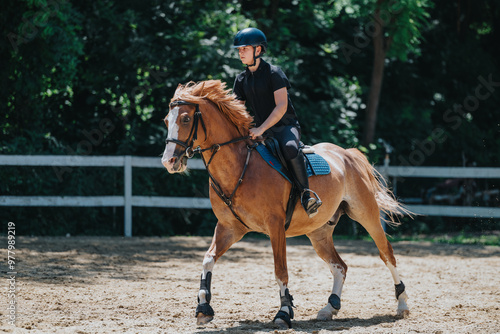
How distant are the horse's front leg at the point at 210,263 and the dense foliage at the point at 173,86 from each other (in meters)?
6.47

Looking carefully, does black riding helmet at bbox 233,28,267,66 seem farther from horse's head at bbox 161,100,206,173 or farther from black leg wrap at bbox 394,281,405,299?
black leg wrap at bbox 394,281,405,299

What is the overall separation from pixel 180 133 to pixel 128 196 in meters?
7.42

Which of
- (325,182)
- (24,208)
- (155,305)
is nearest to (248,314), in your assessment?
(155,305)

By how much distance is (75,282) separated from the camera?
718 cm

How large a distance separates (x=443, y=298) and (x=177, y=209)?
25.0 ft

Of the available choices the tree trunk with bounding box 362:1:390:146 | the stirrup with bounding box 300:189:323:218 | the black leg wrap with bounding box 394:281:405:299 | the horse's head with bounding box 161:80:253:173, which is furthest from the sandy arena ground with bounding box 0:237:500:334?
the tree trunk with bounding box 362:1:390:146

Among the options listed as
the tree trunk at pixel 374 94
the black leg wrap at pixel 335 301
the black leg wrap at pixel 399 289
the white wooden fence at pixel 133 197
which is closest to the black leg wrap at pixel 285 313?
the black leg wrap at pixel 335 301

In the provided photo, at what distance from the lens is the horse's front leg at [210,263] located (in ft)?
17.4

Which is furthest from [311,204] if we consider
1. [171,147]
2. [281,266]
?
[171,147]

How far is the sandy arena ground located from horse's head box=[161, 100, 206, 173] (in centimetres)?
146

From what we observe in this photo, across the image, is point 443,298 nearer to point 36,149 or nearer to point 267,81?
point 267,81

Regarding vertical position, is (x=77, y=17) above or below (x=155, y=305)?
above

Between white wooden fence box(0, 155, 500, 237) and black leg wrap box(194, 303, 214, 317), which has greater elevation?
white wooden fence box(0, 155, 500, 237)

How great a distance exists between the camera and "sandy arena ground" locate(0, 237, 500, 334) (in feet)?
17.8
